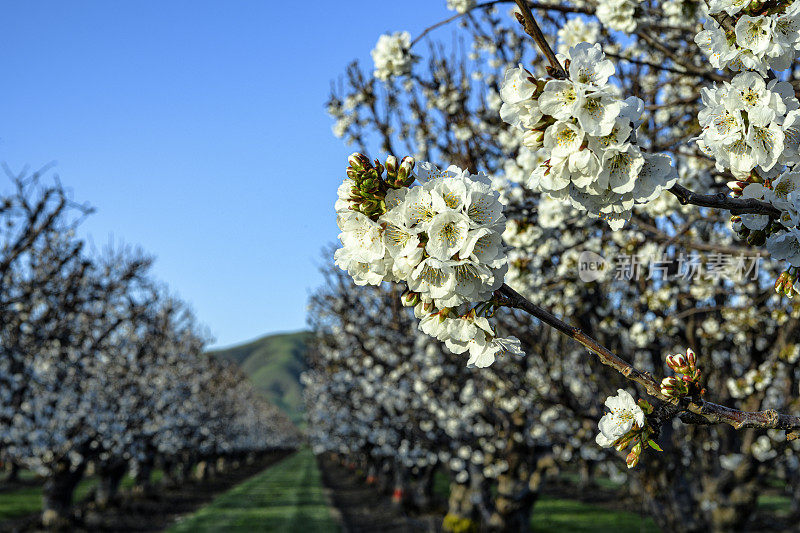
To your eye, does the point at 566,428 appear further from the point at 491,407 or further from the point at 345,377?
the point at 345,377

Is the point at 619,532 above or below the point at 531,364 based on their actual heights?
below

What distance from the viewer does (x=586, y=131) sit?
5.23ft

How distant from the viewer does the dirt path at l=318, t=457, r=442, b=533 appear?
55.4ft

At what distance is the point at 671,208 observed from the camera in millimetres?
4879

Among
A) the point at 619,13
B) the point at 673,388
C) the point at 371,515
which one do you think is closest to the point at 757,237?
the point at 673,388

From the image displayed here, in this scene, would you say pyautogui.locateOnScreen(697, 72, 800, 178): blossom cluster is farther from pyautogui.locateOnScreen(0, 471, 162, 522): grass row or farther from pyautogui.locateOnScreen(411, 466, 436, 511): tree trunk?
pyautogui.locateOnScreen(0, 471, 162, 522): grass row

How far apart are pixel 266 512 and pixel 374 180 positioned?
839 inches

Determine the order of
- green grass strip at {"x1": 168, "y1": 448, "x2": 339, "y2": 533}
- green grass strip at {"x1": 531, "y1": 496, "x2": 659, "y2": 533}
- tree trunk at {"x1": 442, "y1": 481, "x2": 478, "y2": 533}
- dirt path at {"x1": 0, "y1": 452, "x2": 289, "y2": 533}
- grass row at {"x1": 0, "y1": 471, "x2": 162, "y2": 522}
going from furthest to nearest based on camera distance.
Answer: grass row at {"x1": 0, "y1": 471, "x2": 162, "y2": 522} < green grass strip at {"x1": 168, "y1": 448, "x2": 339, "y2": 533} < green grass strip at {"x1": 531, "y1": 496, "x2": 659, "y2": 533} < dirt path at {"x1": 0, "y1": 452, "x2": 289, "y2": 533} < tree trunk at {"x1": 442, "y1": 481, "x2": 478, "y2": 533}

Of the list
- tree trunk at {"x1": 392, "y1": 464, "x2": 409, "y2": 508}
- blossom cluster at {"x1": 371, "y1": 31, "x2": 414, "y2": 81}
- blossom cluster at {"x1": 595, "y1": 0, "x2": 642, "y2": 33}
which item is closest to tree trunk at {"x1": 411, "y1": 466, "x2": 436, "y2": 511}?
tree trunk at {"x1": 392, "y1": 464, "x2": 409, "y2": 508}

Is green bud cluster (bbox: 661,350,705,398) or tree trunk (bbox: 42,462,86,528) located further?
tree trunk (bbox: 42,462,86,528)

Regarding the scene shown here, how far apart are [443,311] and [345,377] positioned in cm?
1918

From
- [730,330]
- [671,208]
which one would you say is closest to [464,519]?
[730,330]

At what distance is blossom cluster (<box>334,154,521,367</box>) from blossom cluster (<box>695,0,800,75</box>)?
1116 mm

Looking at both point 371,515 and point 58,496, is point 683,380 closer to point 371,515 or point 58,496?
point 58,496
